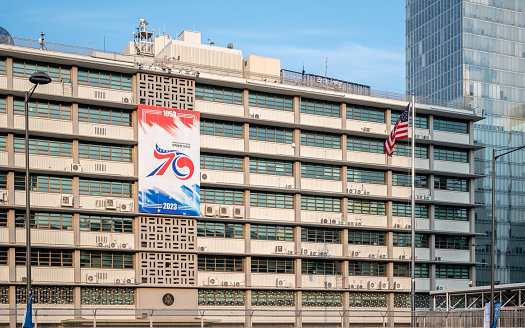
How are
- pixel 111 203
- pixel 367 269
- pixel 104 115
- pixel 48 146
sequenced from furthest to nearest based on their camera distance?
pixel 367 269 → pixel 104 115 → pixel 111 203 → pixel 48 146

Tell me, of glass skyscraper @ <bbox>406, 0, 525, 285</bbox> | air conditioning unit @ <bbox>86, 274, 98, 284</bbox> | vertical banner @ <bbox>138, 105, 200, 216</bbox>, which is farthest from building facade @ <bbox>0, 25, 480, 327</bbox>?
glass skyscraper @ <bbox>406, 0, 525, 285</bbox>

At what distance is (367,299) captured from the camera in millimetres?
74250

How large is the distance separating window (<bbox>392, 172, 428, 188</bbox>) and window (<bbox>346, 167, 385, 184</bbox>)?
128 cm

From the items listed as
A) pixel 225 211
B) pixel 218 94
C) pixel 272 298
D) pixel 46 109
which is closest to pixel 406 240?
pixel 272 298

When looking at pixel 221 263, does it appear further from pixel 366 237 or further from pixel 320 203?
pixel 366 237

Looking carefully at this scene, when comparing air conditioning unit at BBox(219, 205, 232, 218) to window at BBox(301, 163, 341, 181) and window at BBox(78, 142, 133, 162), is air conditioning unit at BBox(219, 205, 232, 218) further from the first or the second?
window at BBox(78, 142, 133, 162)

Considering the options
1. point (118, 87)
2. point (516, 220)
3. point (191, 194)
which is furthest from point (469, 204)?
point (516, 220)

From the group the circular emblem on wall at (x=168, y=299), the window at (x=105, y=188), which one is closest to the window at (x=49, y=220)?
the window at (x=105, y=188)

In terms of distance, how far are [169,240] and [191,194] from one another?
4.25 meters

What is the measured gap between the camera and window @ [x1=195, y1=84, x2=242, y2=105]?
68875 millimetres

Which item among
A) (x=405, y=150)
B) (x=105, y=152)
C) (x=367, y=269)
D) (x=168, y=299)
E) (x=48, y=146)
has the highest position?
(x=405, y=150)

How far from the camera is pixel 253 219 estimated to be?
228 feet

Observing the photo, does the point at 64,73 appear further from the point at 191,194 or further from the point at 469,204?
the point at 469,204

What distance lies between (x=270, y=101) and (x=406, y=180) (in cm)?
1620
